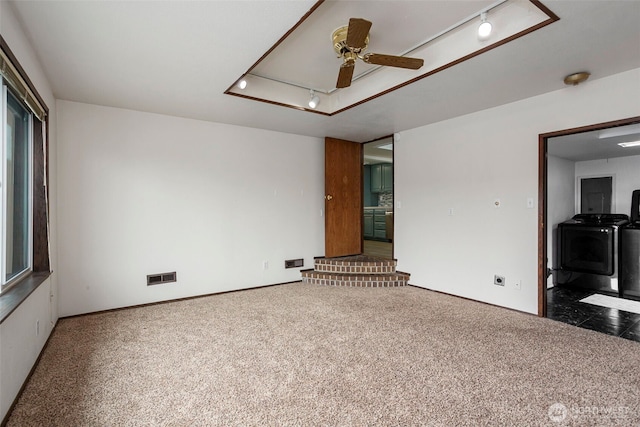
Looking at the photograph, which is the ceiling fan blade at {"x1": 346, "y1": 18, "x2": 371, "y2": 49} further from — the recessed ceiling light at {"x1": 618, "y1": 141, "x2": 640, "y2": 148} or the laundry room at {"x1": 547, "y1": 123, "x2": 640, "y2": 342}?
the recessed ceiling light at {"x1": 618, "y1": 141, "x2": 640, "y2": 148}

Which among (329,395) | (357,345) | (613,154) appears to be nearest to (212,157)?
(357,345)

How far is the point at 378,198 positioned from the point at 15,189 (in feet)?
26.4

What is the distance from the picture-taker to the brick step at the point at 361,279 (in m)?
4.50

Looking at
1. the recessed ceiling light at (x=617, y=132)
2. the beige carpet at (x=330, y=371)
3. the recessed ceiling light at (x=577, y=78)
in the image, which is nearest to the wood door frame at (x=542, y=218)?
the beige carpet at (x=330, y=371)

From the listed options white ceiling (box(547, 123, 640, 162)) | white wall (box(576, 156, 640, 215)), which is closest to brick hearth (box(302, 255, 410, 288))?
white ceiling (box(547, 123, 640, 162))

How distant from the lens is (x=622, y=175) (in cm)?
464

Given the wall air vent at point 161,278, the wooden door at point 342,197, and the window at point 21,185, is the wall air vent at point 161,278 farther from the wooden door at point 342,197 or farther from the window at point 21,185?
the wooden door at point 342,197

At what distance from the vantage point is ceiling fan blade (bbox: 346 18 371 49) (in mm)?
1844

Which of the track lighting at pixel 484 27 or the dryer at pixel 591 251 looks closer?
the track lighting at pixel 484 27

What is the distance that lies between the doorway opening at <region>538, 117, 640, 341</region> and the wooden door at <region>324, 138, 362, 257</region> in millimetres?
2698

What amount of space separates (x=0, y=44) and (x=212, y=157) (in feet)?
8.15

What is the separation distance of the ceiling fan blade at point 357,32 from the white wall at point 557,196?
153 inches

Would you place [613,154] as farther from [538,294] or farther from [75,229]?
[75,229]

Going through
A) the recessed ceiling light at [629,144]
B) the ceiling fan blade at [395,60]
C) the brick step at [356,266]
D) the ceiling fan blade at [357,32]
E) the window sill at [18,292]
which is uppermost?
the ceiling fan blade at [357,32]
